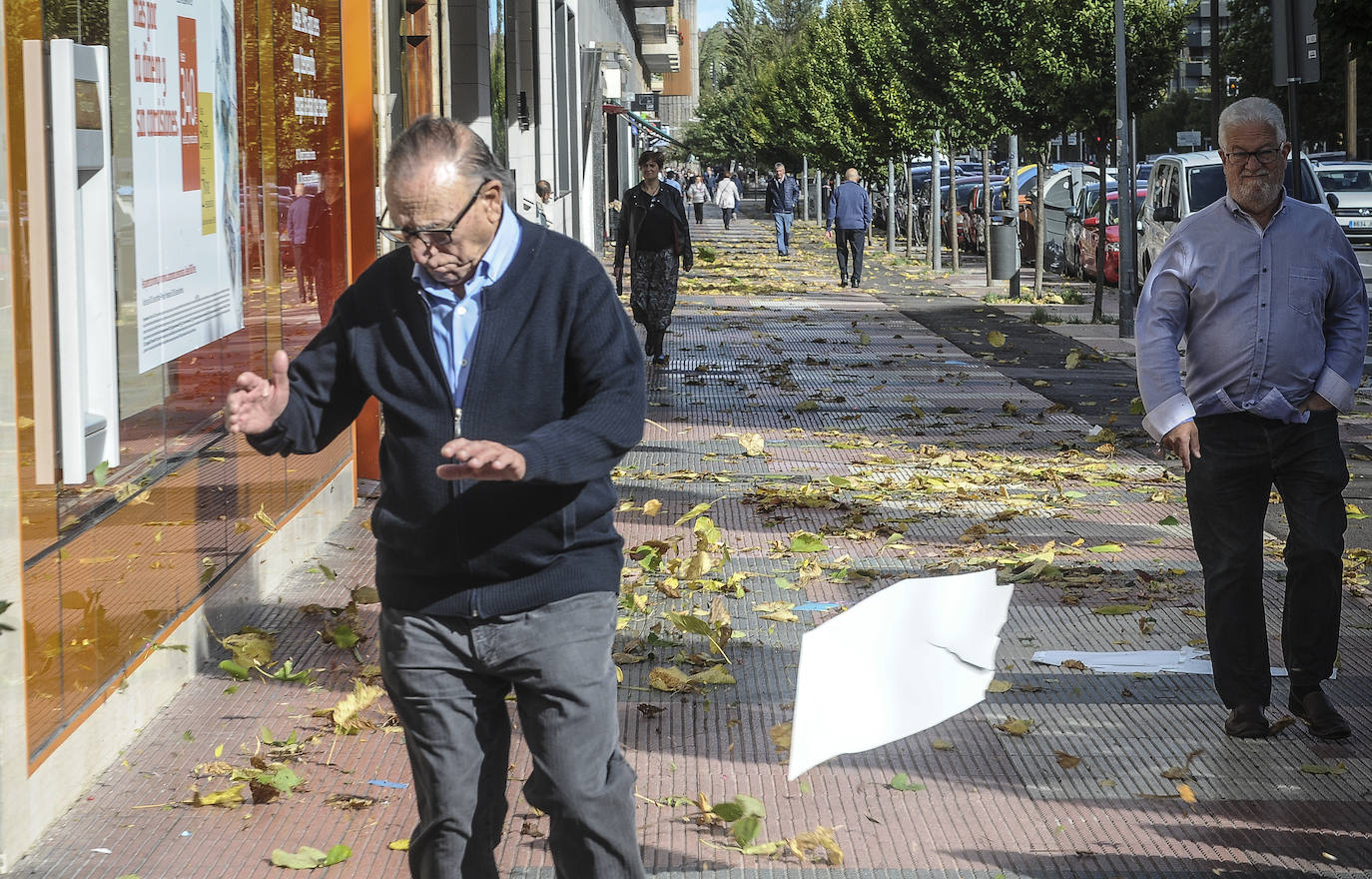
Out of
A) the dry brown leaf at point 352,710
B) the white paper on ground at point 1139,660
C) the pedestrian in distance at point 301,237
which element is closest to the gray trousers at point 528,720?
the dry brown leaf at point 352,710

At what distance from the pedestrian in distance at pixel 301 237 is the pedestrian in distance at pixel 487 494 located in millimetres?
5192

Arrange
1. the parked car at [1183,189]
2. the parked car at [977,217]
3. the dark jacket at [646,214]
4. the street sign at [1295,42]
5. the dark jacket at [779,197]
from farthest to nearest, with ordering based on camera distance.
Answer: the dark jacket at [779,197], the parked car at [977,217], the parked car at [1183,189], the dark jacket at [646,214], the street sign at [1295,42]

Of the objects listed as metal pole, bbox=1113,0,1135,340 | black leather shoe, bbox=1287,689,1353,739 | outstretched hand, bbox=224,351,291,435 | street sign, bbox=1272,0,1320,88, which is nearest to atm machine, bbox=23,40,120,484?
outstretched hand, bbox=224,351,291,435

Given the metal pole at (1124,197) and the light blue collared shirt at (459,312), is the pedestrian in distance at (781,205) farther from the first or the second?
the light blue collared shirt at (459,312)

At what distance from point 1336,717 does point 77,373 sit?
3823 mm

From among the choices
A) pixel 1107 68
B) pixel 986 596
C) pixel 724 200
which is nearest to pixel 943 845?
pixel 986 596

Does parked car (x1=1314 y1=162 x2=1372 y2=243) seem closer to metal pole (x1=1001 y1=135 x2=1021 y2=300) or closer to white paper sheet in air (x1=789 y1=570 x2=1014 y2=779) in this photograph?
metal pole (x1=1001 y1=135 x2=1021 y2=300)

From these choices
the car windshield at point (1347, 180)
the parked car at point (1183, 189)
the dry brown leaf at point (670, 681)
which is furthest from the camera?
the car windshield at point (1347, 180)

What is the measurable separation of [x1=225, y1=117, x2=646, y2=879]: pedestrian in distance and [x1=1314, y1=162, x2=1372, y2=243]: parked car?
102 feet

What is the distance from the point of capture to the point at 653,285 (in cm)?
1577

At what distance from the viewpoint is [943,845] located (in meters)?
4.43

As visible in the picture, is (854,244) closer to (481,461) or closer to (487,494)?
(487,494)

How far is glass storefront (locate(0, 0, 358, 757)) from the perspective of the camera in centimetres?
457

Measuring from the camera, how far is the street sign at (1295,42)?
10.8m
